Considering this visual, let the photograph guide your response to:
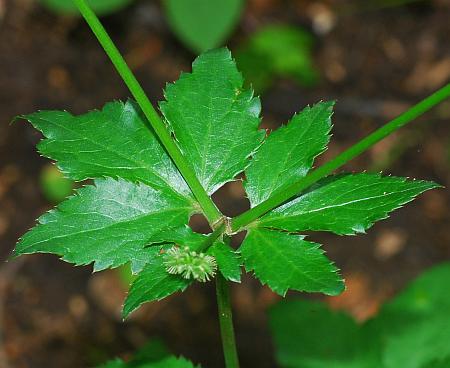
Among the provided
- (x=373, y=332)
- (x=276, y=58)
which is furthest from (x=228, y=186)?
(x=373, y=332)

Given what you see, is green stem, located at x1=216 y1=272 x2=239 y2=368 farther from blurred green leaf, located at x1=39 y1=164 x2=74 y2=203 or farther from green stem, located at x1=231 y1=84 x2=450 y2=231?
blurred green leaf, located at x1=39 y1=164 x2=74 y2=203

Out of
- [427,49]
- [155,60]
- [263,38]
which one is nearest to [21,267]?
[155,60]

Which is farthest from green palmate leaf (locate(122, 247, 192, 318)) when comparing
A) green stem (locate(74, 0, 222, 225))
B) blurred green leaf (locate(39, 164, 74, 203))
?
blurred green leaf (locate(39, 164, 74, 203))

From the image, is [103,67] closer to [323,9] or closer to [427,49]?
[323,9]

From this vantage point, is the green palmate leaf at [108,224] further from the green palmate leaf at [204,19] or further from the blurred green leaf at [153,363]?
the green palmate leaf at [204,19]

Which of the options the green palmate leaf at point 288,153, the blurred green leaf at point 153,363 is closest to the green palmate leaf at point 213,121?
the green palmate leaf at point 288,153
